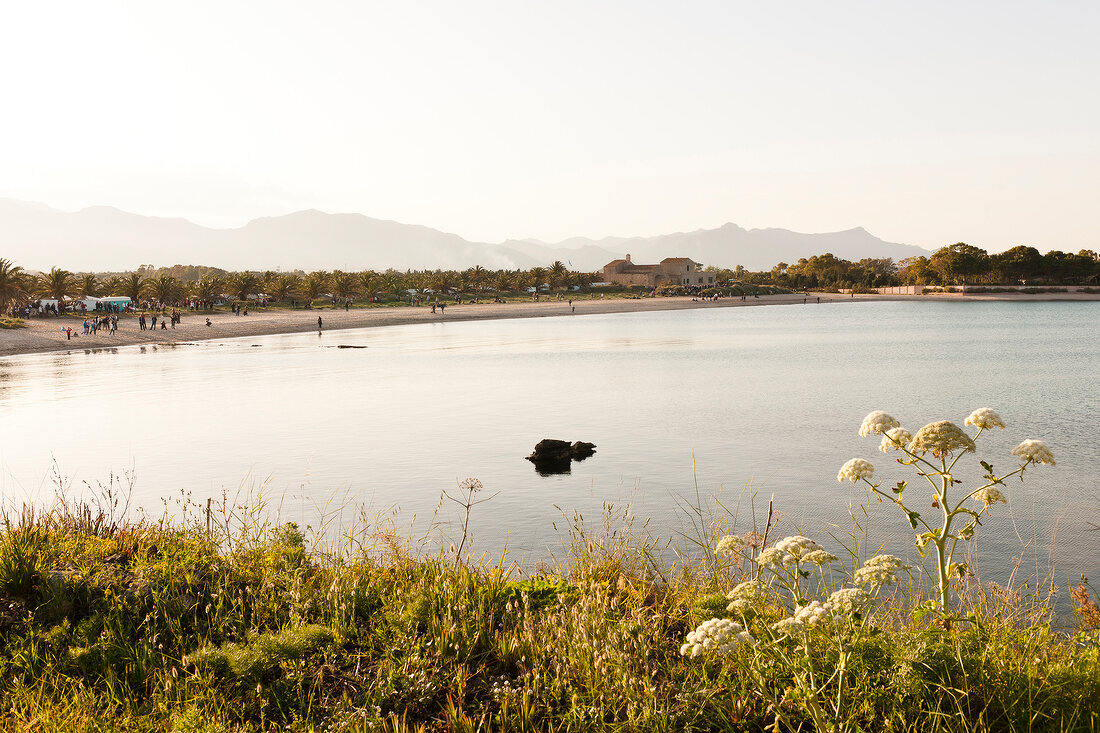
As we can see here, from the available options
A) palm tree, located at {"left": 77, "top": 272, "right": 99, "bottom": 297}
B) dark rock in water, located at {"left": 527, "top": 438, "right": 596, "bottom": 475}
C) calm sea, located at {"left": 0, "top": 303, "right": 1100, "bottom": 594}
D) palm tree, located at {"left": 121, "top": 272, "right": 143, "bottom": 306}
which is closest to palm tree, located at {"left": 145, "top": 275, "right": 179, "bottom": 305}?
palm tree, located at {"left": 121, "top": 272, "right": 143, "bottom": 306}

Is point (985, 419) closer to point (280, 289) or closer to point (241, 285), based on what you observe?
point (241, 285)

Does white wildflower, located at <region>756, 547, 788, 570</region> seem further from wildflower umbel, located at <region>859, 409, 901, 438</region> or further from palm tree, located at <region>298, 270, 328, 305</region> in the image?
palm tree, located at <region>298, 270, 328, 305</region>

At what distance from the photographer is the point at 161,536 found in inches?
360

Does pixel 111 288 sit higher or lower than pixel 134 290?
higher

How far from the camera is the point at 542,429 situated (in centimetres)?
3020

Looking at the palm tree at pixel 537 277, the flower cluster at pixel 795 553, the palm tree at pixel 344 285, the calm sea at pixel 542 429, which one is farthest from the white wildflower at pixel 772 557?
the palm tree at pixel 537 277

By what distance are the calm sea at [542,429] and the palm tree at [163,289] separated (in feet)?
174

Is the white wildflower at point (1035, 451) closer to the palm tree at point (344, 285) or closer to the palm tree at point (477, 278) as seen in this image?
the palm tree at point (344, 285)

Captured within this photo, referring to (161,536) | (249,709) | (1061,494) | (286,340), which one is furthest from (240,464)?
(286,340)

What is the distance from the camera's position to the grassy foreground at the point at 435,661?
4957mm

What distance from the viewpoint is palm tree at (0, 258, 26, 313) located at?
89375mm

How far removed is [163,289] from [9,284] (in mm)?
30667

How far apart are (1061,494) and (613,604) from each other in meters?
Answer: 17.7

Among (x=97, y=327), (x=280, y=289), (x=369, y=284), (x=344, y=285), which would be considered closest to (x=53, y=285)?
(x=97, y=327)
